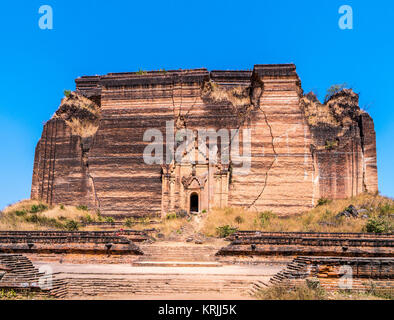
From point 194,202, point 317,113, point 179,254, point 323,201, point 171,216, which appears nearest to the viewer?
point 179,254

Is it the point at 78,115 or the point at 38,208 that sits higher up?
the point at 78,115

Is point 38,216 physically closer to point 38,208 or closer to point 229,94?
point 38,208

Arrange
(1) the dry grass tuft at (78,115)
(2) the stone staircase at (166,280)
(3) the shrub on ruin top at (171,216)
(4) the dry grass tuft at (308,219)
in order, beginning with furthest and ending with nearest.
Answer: (1) the dry grass tuft at (78,115)
(3) the shrub on ruin top at (171,216)
(4) the dry grass tuft at (308,219)
(2) the stone staircase at (166,280)

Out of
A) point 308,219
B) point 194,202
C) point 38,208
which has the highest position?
point 194,202

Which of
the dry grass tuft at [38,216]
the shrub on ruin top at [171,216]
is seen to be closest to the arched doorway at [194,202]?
the shrub on ruin top at [171,216]

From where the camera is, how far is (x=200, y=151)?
2853 cm

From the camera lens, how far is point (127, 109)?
1204 inches

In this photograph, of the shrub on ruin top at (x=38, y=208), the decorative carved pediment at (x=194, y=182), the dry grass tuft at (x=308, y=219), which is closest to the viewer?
the dry grass tuft at (x=308, y=219)

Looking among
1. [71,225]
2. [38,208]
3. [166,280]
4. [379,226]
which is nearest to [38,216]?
[38,208]

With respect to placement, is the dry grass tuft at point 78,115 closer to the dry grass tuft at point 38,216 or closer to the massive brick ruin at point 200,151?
the massive brick ruin at point 200,151

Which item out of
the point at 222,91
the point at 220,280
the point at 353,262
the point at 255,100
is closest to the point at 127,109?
the point at 222,91

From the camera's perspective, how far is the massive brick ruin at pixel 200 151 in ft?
92.7
